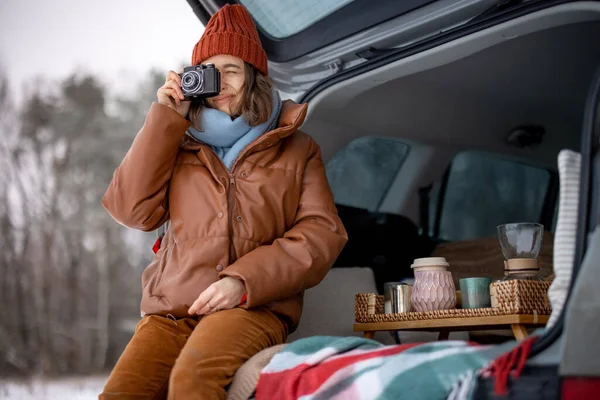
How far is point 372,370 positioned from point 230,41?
950mm

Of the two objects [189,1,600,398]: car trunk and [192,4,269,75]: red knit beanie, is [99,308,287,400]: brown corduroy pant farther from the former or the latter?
[189,1,600,398]: car trunk

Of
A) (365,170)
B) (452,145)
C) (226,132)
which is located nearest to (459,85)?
(452,145)

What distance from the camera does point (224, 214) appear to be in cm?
162

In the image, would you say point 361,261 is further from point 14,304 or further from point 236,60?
point 14,304

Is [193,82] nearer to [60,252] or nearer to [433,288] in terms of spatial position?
[433,288]

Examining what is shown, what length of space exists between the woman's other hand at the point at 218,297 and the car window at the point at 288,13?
3.17 feet

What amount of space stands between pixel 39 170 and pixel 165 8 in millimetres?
1646

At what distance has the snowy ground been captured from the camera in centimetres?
477

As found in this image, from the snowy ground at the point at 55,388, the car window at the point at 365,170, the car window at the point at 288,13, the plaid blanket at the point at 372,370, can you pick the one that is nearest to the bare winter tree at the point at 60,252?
the snowy ground at the point at 55,388

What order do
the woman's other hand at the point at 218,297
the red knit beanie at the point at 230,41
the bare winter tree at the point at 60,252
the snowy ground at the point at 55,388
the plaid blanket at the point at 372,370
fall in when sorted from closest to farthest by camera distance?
1. the plaid blanket at the point at 372,370
2. the woman's other hand at the point at 218,297
3. the red knit beanie at the point at 230,41
4. the snowy ground at the point at 55,388
5. the bare winter tree at the point at 60,252

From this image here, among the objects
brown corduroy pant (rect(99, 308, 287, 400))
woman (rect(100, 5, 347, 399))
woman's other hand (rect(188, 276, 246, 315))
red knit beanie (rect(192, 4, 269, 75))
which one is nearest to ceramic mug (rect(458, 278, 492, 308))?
woman (rect(100, 5, 347, 399))

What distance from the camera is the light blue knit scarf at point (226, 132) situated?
1.69 meters

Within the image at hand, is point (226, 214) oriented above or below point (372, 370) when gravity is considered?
above

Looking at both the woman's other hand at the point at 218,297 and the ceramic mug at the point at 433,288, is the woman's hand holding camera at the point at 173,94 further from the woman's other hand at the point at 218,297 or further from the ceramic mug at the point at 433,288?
the ceramic mug at the point at 433,288
